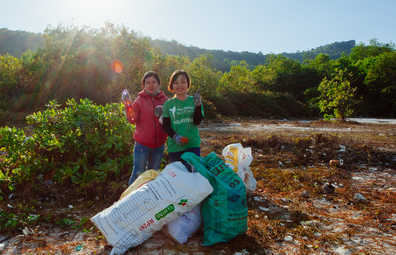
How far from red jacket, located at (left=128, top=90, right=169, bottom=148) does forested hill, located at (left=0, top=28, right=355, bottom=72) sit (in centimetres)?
1464

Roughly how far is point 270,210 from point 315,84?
32.1m

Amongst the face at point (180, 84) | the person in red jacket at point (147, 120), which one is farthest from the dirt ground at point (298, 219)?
the face at point (180, 84)

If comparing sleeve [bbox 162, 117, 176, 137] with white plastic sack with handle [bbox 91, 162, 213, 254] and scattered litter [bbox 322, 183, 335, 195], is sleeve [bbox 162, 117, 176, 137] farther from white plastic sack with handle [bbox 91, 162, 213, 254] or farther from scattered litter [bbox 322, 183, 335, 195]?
scattered litter [bbox 322, 183, 335, 195]

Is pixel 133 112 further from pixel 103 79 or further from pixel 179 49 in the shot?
pixel 179 49

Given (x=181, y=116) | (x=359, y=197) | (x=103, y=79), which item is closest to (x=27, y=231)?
(x=181, y=116)

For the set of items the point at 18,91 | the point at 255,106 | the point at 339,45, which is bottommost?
the point at 255,106

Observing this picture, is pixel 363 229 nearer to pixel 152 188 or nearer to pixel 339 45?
pixel 152 188

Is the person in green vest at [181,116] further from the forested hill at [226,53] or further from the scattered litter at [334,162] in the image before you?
the forested hill at [226,53]

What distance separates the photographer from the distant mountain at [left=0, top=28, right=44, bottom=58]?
2994cm

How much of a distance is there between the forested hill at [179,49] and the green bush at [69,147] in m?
13.5

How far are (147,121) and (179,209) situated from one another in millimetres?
1044

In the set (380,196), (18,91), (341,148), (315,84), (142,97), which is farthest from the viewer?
(315,84)

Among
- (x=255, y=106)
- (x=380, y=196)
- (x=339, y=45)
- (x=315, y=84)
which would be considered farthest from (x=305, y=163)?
(x=339, y=45)

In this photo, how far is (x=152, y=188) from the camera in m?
1.81
